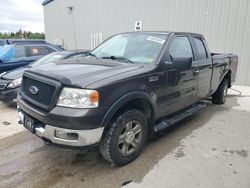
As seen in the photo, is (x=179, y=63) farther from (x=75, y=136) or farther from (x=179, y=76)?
(x=75, y=136)

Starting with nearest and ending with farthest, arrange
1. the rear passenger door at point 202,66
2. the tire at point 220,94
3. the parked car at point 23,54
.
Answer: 1. the rear passenger door at point 202,66
2. the tire at point 220,94
3. the parked car at point 23,54

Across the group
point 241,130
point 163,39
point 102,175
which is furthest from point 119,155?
point 241,130

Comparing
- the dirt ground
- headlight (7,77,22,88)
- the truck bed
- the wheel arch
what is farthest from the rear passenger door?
headlight (7,77,22,88)

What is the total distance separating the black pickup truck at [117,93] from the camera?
260cm

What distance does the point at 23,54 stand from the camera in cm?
799

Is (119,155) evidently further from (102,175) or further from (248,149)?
(248,149)

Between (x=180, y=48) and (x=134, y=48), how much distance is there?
860 mm

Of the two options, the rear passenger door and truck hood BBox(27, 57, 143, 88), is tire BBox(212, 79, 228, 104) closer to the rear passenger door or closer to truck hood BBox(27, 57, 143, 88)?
the rear passenger door

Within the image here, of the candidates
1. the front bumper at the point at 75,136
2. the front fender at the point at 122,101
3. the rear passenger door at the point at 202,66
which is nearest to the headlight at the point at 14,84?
the front bumper at the point at 75,136

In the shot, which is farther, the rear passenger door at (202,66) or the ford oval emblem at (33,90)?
the rear passenger door at (202,66)

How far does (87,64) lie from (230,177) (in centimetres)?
238

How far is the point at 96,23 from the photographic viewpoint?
1345 centimetres

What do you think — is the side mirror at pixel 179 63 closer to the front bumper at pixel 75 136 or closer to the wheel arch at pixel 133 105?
the wheel arch at pixel 133 105

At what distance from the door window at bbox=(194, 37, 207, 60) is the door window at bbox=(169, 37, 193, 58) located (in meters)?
0.33
